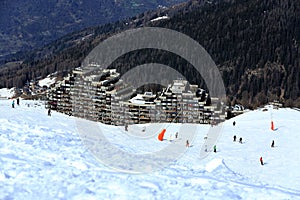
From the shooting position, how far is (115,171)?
122 feet

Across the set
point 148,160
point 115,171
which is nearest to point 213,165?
point 148,160

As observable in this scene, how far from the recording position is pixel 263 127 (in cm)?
7588

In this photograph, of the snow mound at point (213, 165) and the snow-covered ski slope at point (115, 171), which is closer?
the snow-covered ski slope at point (115, 171)

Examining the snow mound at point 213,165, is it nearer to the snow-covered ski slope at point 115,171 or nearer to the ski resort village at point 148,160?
the snow-covered ski slope at point 115,171

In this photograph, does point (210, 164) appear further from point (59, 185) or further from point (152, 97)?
point (152, 97)

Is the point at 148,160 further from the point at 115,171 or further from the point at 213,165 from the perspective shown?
the point at 213,165

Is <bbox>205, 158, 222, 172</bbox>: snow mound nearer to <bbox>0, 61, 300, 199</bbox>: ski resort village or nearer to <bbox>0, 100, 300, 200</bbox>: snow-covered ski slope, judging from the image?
<bbox>0, 100, 300, 200</bbox>: snow-covered ski slope

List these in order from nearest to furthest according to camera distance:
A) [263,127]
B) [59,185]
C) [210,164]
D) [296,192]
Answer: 1. [59,185]
2. [296,192]
3. [210,164]
4. [263,127]

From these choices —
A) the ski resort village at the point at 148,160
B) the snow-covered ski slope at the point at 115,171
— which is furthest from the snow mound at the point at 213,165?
the ski resort village at the point at 148,160

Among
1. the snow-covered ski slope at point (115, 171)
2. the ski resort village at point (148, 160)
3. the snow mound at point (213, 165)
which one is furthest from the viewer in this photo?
the snow mound at point (213, 165)

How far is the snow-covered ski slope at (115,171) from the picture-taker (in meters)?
33.2

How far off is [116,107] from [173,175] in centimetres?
10480

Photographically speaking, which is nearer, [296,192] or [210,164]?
[296,192]

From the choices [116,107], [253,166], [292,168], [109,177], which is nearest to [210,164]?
[253,166]
